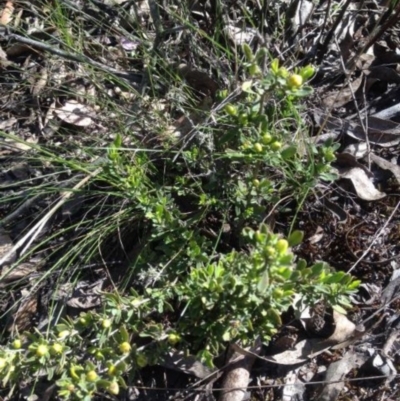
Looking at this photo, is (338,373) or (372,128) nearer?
(338,373)

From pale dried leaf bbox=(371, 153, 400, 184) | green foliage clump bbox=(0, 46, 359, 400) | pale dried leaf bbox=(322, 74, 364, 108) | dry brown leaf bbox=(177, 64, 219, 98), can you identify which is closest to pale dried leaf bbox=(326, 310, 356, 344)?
green foliage clump bbox=(0, 46, 359, 400)

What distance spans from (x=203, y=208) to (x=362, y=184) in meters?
0.63

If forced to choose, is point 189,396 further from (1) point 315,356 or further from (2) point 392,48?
(2) point 392,48

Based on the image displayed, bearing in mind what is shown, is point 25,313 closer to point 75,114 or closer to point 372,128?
point 75,114

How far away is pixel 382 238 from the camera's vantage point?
2512mm

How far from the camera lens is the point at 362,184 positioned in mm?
2588

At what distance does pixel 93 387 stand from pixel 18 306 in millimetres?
680

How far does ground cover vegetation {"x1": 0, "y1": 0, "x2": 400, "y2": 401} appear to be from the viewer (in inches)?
81.4

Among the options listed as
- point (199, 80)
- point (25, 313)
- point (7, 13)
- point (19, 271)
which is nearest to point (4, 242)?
point (19, 271)

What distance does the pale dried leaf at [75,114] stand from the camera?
2.86 meters

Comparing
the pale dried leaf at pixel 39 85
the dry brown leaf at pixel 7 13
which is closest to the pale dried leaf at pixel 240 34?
the pale dried leaf at pixel 39 85

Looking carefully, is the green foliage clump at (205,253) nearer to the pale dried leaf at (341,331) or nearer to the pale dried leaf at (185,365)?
the pale dried leaf at (185,365)

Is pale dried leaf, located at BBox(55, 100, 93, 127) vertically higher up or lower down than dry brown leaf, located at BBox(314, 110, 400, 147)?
lower down

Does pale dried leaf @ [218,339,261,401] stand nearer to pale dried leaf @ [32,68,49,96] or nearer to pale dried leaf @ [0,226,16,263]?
pale dried leaf @ [0,226,16,263]
